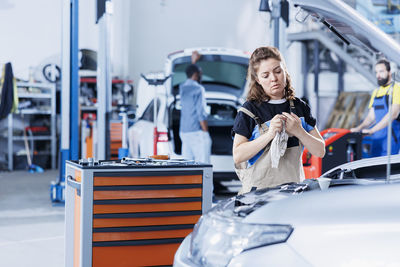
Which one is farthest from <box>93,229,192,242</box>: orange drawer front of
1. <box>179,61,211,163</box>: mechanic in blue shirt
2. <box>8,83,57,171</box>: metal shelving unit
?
<box>8,83,57,171</box>: metal shelving unit

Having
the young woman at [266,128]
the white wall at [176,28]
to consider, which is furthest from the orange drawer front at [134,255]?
the white wall at [176,28]

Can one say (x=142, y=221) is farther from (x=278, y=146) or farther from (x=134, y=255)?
(x=278, y=146)

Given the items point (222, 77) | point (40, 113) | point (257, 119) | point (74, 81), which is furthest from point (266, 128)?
point (40, 113)

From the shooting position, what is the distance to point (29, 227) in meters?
5.09

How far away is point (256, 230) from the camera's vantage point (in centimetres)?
137

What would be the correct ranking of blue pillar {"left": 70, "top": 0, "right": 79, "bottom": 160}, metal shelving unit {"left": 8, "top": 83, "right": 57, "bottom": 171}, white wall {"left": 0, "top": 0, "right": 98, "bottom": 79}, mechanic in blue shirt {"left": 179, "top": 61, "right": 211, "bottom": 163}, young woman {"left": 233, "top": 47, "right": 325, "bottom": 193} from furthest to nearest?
white wall {"left": 0, "top": 0, "right": 98, "bottom": 79}
metal shelving unit {"left": 8, "top": 83, "right": 57, "bottom": 171}
blue pillar {"left": 70, "top": 0, "right": 79, "bottom": 160}
mechanic in blue shirt {"left": 179, "top": 61, "right": 211, "bottom": 163}
young woman {"left": 233, "top": 47, "right": 325, "bottom": 193}

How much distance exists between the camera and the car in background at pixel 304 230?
1.23 m

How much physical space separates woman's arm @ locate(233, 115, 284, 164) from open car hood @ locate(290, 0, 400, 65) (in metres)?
0.40

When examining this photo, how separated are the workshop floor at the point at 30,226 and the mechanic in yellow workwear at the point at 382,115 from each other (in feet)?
6.87

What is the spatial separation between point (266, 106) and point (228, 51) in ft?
15.3

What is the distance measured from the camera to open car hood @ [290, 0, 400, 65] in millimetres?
1658

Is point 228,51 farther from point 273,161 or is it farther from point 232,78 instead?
point 273,161

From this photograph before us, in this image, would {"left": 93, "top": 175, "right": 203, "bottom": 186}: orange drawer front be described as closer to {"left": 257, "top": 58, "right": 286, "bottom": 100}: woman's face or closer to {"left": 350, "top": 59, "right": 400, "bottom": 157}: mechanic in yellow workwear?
{"left": 257, "top": 58, "right": 286, "bottom": 100}: woman's face

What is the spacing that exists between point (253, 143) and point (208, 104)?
5.36 m
